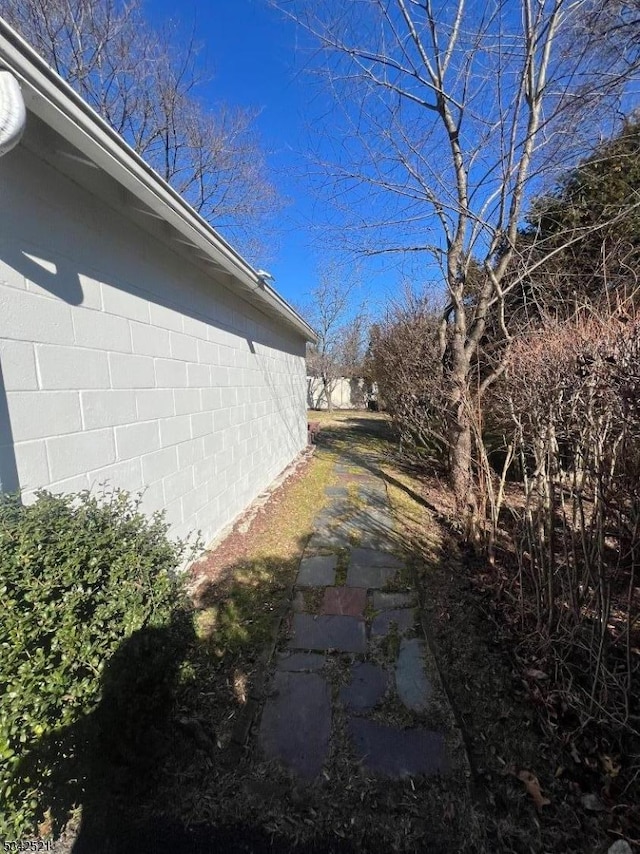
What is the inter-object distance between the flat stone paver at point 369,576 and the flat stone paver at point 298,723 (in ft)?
3.56

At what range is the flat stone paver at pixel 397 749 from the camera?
1.73m

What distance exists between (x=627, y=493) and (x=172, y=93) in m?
13.0

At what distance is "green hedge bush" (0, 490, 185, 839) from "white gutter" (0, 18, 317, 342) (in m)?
1.72

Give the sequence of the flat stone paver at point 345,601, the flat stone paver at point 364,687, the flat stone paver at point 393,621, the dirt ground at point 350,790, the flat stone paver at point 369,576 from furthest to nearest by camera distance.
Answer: the flat stone paver at point 369,576 → the flat stone paver at point 345,601 → the flat stone paver at point 393,621 → the flat stone paver at point 364,687 → the dirt ground at point 350,790

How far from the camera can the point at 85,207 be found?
228 centimetres

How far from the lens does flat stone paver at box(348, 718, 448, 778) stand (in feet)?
5.67

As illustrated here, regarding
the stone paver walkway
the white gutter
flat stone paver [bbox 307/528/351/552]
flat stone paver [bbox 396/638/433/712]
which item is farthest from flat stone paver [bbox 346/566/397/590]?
the white gutter

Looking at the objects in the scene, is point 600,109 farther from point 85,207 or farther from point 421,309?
point 85,207

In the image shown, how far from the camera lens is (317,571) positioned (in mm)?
3469

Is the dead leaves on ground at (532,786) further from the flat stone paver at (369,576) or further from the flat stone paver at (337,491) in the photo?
the flat stone paver at (337,491)

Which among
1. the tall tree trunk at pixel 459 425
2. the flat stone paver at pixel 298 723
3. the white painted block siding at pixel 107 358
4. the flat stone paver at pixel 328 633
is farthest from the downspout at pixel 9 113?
the tall tree trunk at pixel 459 425

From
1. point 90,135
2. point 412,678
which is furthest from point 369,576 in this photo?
point 90,135

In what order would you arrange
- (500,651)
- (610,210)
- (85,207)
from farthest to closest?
(610,210)
(500,651)
(85,207)

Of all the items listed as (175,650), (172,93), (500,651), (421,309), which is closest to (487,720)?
(500,651)
